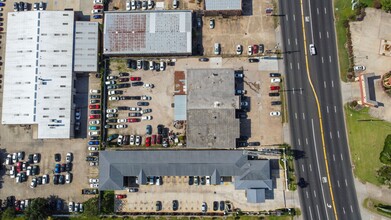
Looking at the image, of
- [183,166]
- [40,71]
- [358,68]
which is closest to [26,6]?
[40,71]

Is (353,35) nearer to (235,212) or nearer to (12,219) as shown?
(235,212)

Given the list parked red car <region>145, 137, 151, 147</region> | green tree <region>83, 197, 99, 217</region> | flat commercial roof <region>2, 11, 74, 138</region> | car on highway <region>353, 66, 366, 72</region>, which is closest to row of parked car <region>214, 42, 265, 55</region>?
car on highway <region>353, 66, 366, 72</region>

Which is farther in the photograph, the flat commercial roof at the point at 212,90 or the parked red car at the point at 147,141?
the parked red car at the point at 147,141

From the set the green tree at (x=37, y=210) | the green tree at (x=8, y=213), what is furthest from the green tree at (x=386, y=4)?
the green tree at (x=8, y=213)

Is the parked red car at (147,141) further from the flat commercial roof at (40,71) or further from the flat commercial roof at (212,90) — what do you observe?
the flat commercial roof at (40,71)

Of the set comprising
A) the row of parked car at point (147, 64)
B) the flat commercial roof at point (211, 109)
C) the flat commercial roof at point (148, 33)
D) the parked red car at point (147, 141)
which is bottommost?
the parked red car at point (147, 141)

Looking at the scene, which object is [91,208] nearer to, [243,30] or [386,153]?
[243,30]

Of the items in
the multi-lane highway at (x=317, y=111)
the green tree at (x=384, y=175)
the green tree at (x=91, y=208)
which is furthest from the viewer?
the multi-lane highway at (x=317, y=111)
